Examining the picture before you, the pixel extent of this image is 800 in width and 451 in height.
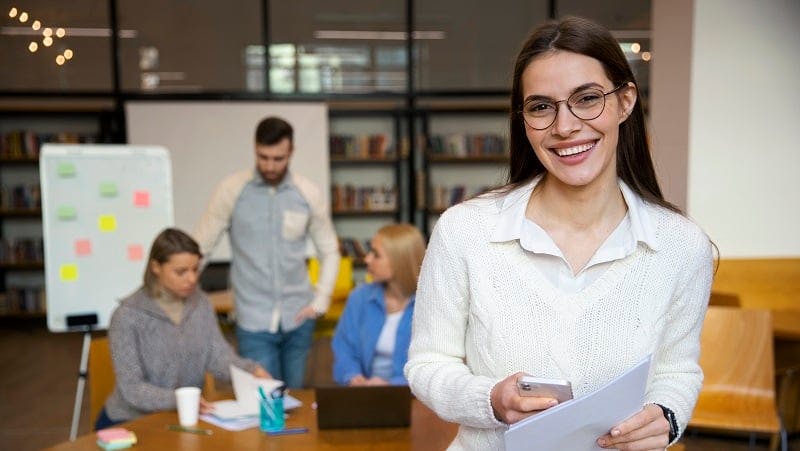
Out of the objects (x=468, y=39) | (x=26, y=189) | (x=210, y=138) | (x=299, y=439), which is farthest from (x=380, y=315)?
(x=26, y=189)

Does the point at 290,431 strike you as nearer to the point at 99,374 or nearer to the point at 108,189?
the point at 99,374

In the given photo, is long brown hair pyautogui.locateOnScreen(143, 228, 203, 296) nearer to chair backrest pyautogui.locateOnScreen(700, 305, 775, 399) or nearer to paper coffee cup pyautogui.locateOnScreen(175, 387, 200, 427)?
paper coffee cup pyautogui.locateOnScreen(175, 387, 200, 427)

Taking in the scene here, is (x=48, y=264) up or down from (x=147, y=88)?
down

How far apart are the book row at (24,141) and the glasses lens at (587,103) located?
8301mm

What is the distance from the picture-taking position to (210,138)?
8.34 m

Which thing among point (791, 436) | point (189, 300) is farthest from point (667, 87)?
point (189, 300)

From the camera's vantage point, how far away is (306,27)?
8797 mm

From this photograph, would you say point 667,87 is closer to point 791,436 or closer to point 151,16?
point 791,436

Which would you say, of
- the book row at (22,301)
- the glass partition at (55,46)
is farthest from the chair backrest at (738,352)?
the book row at (22,301)

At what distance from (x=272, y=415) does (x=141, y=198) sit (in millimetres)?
2427

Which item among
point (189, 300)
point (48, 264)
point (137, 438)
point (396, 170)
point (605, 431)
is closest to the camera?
point (605, 431)

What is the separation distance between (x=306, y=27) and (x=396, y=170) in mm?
1890

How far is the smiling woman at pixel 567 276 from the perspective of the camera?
1279mm

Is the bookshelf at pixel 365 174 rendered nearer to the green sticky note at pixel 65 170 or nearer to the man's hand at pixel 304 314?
the green sticky note at pixel 65 170
